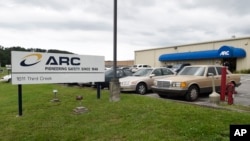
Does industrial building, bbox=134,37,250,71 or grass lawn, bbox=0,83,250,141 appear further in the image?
industrial building, bbox=134,37,250,71

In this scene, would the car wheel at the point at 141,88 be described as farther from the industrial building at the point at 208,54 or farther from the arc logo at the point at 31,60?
the industrial building at the point at 208,54

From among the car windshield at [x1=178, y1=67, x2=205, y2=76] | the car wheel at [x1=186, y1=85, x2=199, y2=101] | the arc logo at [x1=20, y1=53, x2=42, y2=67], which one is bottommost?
the car wheel at [x1=186, y1=85, x2=199, y2=101]

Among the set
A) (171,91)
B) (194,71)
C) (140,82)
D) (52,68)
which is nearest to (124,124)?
(52,68)

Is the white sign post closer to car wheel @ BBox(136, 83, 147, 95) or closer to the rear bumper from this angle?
the rear bumper

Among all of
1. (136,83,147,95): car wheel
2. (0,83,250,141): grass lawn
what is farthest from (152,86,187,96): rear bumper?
(136,83,147,95): car wheel

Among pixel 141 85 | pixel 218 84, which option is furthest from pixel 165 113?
pixel 141 85

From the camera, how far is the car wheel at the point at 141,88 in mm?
15086

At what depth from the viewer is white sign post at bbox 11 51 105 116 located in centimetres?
907

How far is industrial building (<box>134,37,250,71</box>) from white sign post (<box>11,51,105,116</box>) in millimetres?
28569

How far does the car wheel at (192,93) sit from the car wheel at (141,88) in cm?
388

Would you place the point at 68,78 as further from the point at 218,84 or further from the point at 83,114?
the point at 218,84

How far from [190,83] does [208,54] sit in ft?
102

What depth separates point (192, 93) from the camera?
38.2 feet

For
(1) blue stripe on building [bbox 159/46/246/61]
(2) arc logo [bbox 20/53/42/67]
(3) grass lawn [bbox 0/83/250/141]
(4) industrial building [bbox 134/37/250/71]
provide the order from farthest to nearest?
(4) industrial building [bbox 134/37/250/71]
(1) blue stripe on building [bbox 159/46/246/61]
(2) arc logo [bbox 20/53/42/67]
(3) grass lawn [bbox 0/83/250/141]
